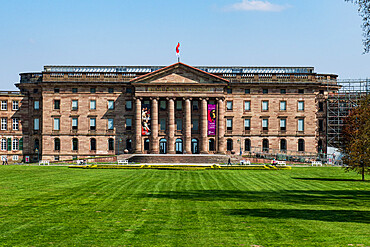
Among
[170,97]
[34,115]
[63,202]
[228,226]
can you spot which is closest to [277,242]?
[228,226]

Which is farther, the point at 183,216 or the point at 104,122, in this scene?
the point at 104,122

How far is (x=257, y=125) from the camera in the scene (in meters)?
96.7

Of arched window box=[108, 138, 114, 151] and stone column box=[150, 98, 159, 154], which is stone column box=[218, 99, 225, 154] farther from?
arched window box=[108, 138, 114, 151]

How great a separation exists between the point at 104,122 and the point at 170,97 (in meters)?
15.1

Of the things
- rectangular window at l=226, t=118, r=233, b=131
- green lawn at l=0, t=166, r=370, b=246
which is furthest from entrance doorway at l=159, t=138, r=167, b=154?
green lawn at l=0, t=166, r=370, b=246

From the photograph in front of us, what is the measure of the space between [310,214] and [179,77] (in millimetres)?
69392

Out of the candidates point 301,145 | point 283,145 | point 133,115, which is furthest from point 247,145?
point 133,115

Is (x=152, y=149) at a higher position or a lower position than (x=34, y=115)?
lower

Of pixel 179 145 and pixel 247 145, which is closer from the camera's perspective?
pixel 179 145

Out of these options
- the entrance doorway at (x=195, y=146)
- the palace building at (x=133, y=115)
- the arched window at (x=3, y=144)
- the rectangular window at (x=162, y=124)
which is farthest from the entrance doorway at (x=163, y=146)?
the arched window at (x=3, y=144)

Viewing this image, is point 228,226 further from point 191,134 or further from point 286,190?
point 191,134

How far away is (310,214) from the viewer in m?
23.1

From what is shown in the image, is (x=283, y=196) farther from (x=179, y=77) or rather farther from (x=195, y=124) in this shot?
(x=195, y=124)

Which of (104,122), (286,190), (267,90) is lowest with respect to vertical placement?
(286,190)
